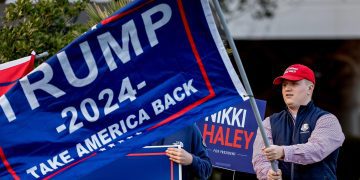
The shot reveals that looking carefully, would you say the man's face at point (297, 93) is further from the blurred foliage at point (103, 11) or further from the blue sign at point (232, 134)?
the blurred foliage at point (103, 11)

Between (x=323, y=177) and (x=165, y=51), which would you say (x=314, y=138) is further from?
(x=165, y=51)

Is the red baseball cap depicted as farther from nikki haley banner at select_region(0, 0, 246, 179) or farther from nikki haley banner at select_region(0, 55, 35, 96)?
nikki haley banner at select_region(0, 55, 35, 96)

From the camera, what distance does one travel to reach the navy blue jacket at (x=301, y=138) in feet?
23.3

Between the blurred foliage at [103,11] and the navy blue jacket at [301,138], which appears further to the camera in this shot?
the blurred foliage at [103,11]

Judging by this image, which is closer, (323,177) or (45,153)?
(45,153)

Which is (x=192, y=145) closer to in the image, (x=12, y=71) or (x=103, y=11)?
(x=12, y=71)

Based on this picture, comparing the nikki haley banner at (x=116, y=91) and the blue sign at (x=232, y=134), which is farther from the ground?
the nikki haley banner at (x=116, y=91)

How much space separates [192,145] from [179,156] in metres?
0.37

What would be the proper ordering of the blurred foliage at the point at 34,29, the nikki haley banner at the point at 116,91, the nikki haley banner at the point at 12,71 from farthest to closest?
the blurred foliage at the point at 34,29, the nikki haley banner at the point at 12,71, the nikki haley banner at the point at 116,91

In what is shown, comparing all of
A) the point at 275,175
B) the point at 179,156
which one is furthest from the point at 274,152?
the point at 179,156

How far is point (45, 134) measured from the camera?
5809mm

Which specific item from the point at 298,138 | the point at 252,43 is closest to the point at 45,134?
the point at 298,138

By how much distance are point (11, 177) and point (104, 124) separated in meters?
0.61

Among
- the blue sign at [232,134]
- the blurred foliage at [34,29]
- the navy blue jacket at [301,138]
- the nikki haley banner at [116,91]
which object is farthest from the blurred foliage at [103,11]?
the nikki haley banner at [116,91]
